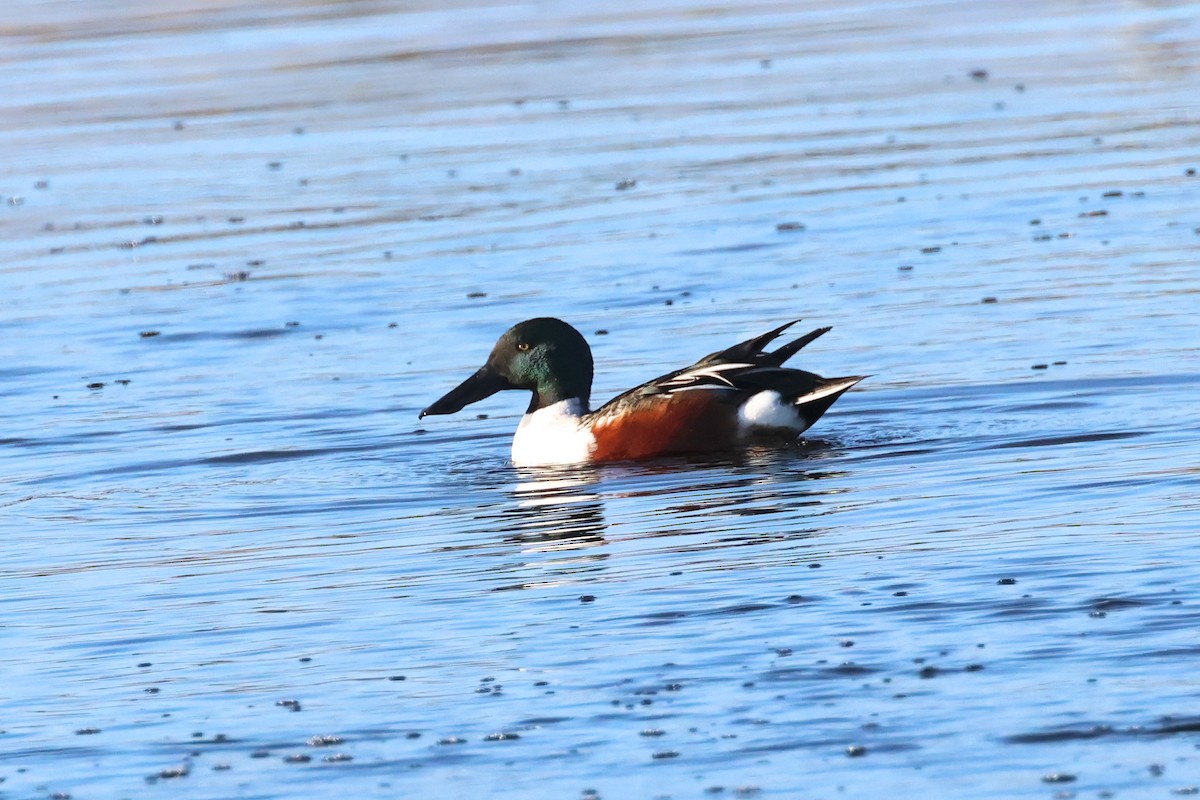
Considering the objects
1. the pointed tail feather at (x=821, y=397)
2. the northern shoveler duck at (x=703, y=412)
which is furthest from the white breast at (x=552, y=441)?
the pointed tail feather at (x=821, y=397)

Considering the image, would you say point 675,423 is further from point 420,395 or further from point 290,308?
point 290,308

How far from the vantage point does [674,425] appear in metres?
11.2

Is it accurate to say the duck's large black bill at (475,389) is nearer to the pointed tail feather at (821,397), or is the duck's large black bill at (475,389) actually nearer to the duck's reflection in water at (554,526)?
the duck's reflection in water at (554,526)

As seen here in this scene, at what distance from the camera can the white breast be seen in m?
11.5

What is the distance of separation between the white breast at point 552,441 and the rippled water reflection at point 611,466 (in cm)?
17

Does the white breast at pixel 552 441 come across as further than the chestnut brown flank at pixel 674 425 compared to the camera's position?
Yes

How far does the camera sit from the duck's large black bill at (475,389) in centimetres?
1210

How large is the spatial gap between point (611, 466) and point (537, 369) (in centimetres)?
100

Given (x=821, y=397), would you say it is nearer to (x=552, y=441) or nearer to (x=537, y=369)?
(x=552, y=441)

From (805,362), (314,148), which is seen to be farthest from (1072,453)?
(314,148)

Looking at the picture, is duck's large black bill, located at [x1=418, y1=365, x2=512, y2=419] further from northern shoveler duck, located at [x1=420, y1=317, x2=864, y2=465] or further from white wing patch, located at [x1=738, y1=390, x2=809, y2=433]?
white wing patch, located at [x1=738, y1=390, x2=809, y2=433]

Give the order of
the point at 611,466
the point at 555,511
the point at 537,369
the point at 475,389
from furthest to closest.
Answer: the point at 475,389
the point at 537,369
the point at 611,466
the point at 555,511

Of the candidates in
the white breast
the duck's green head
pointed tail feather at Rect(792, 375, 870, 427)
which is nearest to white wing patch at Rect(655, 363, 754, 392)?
pointed tail feather at Rect(792, 375, 870, 427)

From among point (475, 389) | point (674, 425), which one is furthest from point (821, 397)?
point (475, 389)
